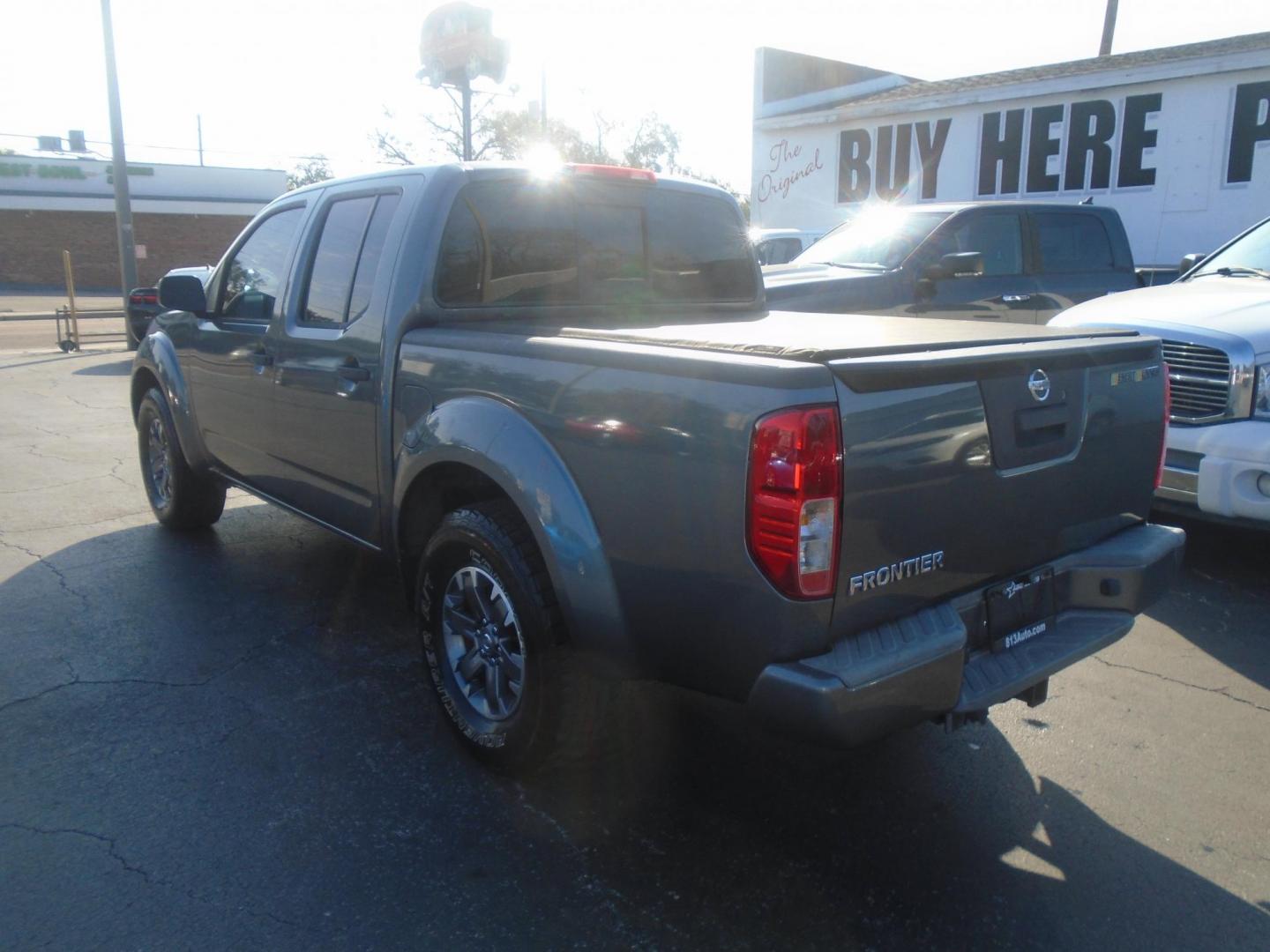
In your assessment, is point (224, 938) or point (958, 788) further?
point (958, 788)

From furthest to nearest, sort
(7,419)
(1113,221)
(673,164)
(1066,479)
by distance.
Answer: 1. (673,164)
2. (7,419)
3. (1113,221)
4. (1066,479)

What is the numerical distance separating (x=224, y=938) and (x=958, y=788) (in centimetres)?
219

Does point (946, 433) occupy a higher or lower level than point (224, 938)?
higher

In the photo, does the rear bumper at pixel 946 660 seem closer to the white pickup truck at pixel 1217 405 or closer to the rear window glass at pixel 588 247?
the white pickup truck at pixel 1217 405

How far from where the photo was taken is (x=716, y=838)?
3051 millimetres

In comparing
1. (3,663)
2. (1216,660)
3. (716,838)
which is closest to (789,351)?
(716,838)

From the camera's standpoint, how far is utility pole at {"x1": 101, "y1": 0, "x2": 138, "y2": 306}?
17562mm

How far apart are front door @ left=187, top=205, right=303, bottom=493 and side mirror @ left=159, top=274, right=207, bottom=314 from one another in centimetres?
8

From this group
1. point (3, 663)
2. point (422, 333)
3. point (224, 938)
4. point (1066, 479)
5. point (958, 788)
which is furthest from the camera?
point (3, 663)

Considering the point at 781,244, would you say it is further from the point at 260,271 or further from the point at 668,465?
the point at 668,465

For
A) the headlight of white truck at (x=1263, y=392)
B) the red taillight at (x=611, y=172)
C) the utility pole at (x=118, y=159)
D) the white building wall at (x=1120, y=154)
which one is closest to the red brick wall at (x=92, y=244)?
the utility pole at (x=118, y=159)

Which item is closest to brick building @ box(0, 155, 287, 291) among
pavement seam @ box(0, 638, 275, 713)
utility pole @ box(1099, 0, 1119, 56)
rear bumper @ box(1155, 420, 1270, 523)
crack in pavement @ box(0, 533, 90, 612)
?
utility pole @ box(1099, 0, 1119, 56)

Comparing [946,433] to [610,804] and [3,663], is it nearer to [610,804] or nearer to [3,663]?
[610,804]

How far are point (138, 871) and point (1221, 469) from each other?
4.67 meters
